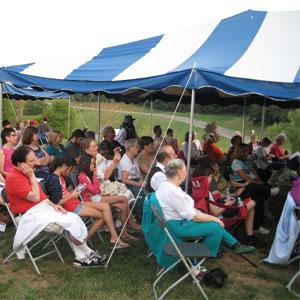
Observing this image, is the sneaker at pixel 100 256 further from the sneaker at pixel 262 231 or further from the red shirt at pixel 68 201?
the sneaker at pixel 262 231

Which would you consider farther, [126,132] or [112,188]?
[126,132]

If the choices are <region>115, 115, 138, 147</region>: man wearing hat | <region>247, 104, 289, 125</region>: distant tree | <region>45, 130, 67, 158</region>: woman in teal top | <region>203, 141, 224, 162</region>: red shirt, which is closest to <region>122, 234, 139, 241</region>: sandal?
<region>45, 130, 67, 158</region>: woman in teal top

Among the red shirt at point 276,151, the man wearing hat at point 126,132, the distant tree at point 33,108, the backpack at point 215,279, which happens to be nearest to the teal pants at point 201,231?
the backpack at point 215,279

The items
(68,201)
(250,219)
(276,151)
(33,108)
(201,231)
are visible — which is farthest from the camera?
(33,108)

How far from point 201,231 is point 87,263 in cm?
114

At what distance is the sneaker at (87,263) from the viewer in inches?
151

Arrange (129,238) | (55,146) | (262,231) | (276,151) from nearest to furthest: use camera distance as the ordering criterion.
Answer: (129,238)
(262,231)
(55,146)
(276,151)

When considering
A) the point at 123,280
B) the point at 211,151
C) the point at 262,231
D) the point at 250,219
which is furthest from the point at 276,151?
the point at 123,280

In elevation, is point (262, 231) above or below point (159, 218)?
below

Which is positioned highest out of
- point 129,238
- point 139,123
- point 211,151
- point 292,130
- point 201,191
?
point 201,191

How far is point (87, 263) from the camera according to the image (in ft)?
12.6

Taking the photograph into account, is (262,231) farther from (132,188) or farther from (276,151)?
(276,151)

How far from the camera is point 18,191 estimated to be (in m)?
3.64

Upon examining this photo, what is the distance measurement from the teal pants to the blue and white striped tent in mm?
1323
